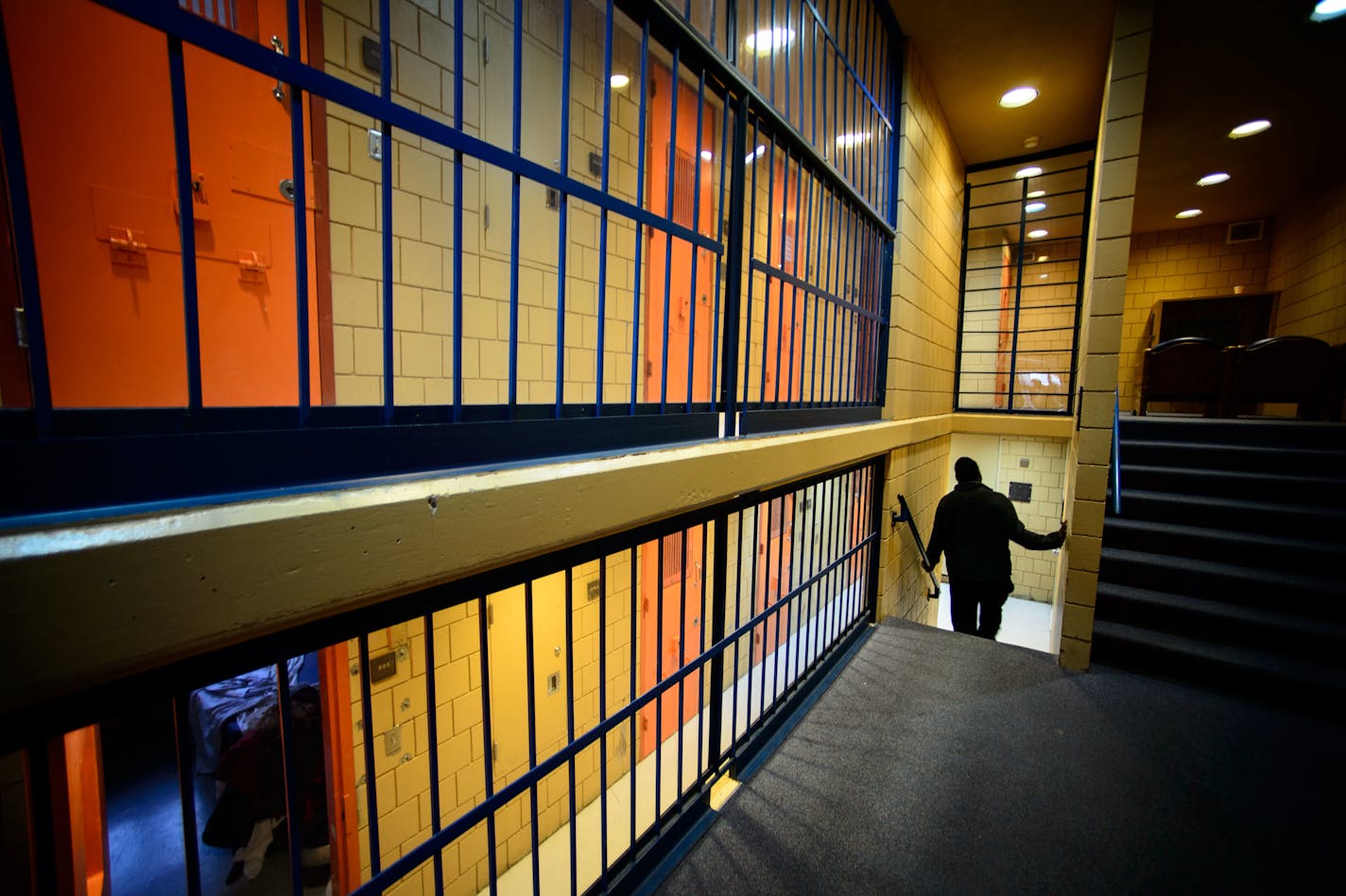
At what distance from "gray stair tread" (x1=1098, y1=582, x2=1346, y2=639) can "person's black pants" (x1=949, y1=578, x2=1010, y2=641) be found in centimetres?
85

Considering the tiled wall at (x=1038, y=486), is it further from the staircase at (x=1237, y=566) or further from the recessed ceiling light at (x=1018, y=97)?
the recessed ceiling light at (x=1018, y=97)

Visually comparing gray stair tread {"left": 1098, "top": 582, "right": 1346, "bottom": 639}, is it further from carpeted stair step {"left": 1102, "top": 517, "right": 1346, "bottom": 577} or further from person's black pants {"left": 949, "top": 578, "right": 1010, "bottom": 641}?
person's black pants {"left": 949, "top": 578, "right": 1010, "bottom": 641}

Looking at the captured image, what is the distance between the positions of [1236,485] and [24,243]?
19.4 feet

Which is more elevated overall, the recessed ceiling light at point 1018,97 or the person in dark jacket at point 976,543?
the recessed ceiling light at point 1018,97

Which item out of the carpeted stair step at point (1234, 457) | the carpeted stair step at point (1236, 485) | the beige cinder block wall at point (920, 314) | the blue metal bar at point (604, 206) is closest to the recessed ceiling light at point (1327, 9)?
the beige cinder block wall at point (920, 314)

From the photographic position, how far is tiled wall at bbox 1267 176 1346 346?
18.1 ft

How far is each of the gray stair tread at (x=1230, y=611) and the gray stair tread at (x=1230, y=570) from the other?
182mm

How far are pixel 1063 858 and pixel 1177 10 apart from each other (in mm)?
5256

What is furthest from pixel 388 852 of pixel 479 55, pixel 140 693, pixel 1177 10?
pixel 1177 10

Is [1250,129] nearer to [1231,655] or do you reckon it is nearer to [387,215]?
[1231,655]

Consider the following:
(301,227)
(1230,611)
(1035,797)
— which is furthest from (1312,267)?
(301,227)

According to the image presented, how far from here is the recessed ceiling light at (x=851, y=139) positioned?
307 cm

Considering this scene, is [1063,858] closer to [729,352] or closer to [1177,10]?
[729,352]

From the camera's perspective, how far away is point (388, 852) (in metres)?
2.76
